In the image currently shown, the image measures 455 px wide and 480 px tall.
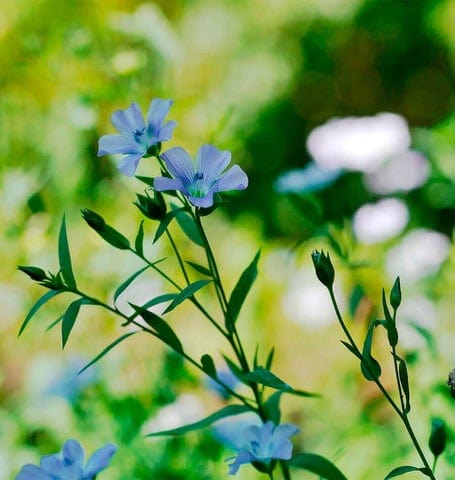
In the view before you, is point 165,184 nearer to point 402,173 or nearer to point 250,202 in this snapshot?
point 402,173

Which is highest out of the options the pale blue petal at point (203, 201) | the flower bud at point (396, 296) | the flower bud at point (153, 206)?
the pale blue petal at point (203, 201)

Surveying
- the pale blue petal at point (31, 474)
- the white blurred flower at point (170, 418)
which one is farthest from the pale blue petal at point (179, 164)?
the white blurred flower at point (170, 418)

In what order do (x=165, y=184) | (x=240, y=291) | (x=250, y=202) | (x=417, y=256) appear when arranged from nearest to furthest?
(x=165, y=184) < (x=240, y=291) < (x=417, y=256) < (x=250, y=202)

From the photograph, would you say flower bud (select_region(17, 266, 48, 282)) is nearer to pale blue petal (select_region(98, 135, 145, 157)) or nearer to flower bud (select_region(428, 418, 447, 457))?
pale blue petal (select_region(98, 135, 145, 157))

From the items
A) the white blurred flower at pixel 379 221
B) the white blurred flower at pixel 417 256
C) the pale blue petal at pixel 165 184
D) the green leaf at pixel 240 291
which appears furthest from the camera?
the white blurred flower at pixel 379 221

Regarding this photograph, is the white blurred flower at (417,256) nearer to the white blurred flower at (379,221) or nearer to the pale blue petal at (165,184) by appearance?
the white blurred flower at (379,221)

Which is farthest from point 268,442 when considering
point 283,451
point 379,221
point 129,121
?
point 379,221

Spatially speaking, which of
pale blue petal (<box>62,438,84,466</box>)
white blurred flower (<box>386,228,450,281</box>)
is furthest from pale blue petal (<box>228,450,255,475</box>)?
white blurred flower (<box>386,228,450,281</box>)

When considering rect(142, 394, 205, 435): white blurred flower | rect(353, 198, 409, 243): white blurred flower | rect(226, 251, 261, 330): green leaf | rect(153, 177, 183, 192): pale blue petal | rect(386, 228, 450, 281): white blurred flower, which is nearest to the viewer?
rect(153, 177, 183, 192): pale blue petal
